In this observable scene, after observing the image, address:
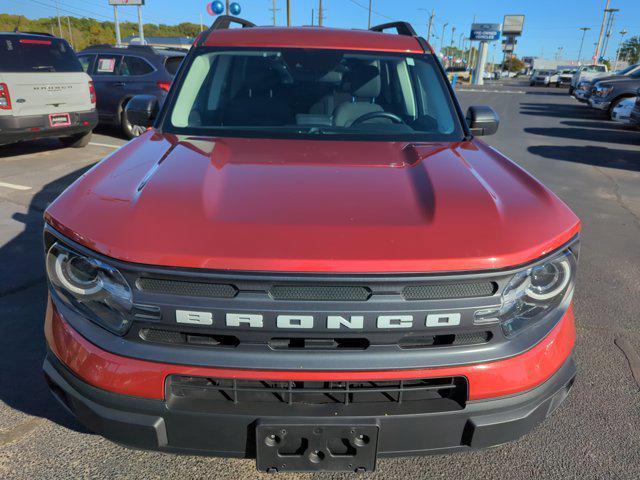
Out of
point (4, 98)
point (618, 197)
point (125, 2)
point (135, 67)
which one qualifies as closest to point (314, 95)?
point (618, 197)

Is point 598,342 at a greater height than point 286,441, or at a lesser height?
lesser

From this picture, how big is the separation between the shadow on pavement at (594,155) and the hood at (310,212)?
888cm

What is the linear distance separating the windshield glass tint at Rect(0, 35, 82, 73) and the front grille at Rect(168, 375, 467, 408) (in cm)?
782

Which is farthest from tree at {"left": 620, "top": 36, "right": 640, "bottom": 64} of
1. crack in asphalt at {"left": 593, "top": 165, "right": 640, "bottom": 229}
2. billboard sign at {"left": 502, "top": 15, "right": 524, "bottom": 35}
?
crack in asphalt at {"left": 593, "top": 165, "right": 640, "bottom": 229}

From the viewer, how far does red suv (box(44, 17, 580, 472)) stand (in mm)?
1552

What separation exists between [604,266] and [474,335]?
3716 mm

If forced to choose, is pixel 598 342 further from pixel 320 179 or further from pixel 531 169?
pixel 531 169

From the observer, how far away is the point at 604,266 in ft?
15.4

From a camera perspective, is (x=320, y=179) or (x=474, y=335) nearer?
(x=474, y=335)

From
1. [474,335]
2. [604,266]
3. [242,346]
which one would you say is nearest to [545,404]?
[474,335]

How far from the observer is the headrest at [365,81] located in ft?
10.6

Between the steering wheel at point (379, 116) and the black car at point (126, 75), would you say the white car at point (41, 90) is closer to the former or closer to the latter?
the black car at point (126, 75)

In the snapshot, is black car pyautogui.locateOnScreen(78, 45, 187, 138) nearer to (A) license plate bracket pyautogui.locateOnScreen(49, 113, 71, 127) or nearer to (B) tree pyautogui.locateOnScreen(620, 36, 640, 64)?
(A) license plate bracket pyautogui.locateOnScreen(49, 113, 71, 127)

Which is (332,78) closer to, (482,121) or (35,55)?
(482,121)
